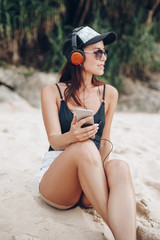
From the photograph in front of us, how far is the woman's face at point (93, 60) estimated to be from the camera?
2.14 m

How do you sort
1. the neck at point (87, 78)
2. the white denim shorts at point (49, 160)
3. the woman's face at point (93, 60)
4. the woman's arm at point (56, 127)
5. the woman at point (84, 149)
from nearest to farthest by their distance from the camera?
the woman at point (84, 149) → the woman's arm at point (56, 127) → the white denim shorts at point (49, 160) → the woman's face at point (93, 60) → the neck at point (87, 78)

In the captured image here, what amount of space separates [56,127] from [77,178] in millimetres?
446

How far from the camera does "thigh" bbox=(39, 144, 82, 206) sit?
1.76 m

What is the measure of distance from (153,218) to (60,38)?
→ 6.32 m

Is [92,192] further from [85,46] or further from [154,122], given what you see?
[154,122]

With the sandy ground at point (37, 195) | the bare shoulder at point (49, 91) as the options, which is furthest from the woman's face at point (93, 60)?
the sandy ground at point (37, 195)

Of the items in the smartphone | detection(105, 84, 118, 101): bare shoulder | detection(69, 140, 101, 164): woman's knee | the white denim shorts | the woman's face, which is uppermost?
the woman's face

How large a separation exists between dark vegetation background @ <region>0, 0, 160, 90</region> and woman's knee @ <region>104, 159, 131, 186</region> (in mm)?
5888

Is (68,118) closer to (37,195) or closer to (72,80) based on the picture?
(72,80)

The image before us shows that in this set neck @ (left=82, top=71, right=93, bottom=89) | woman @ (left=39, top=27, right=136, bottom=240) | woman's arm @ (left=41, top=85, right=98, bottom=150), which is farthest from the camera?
neck @ (left=82, top=71, right=93, bottom=89)

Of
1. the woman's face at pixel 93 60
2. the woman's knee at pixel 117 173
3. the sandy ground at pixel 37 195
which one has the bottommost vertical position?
the sandy ground at pixel 37 195

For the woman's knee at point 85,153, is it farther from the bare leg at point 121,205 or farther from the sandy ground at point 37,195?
the sandy ground at point 37,195

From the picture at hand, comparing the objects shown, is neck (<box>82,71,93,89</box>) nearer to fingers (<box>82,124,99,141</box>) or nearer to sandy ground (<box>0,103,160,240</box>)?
fingers (<box>82,124,99,141</box>)

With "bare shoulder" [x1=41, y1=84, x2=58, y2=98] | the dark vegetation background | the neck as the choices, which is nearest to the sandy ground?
"bare shoulder" [x1=41, y1=84, x2=58, y2=98]
